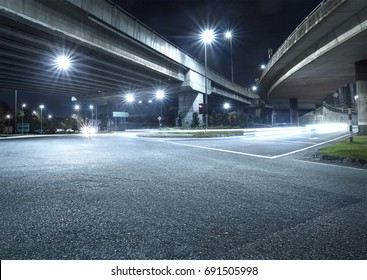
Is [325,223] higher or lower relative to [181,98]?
lower

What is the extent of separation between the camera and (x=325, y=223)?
9.14 ft

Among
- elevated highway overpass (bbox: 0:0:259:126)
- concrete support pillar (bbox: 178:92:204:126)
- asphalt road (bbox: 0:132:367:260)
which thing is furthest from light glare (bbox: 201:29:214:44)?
asphalt road (bbox: 0:132:367:260)

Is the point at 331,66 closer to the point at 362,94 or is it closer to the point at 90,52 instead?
the point at 362,94

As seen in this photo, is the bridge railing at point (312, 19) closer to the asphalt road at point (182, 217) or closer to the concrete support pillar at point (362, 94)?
the concrete support pillar at point (362, 94)

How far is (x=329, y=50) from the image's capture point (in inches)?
725

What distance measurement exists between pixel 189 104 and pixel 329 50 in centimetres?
2354

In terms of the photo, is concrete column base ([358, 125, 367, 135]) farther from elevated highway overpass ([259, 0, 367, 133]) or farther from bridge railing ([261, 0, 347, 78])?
bridge railing ([261, 0, 347, 78])

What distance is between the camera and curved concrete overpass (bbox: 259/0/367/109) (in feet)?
47.6

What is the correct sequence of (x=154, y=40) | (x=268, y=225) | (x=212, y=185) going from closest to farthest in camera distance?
(x=268, y=225) → (x=212, y=185) → (x=154, y=40)

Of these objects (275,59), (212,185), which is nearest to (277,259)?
(212,185)
